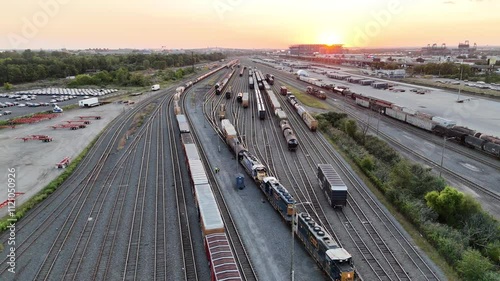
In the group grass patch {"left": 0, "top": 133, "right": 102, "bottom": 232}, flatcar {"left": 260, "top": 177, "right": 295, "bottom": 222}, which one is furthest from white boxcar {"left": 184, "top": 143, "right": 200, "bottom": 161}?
grass patch {"left": 0, "top": 133, "right": 102, "bottom": 232}

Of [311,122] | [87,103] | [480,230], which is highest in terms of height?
[87,103]

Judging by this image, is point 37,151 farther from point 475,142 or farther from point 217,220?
point 475,142

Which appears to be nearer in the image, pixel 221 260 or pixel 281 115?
pixel 221 260

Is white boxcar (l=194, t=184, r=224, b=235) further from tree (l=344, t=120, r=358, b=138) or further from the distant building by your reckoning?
the distant building

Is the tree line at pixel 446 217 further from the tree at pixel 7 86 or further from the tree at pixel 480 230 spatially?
the tree at pixel 7 86

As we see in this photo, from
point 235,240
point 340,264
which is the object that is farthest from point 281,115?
point 340,264

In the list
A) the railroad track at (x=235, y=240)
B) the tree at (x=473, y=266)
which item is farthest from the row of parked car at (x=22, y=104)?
the tree at (x=473, y=266)

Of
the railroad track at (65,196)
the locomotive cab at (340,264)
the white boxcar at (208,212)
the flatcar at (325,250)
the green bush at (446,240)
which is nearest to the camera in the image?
the locomotive cab at (340,264)
